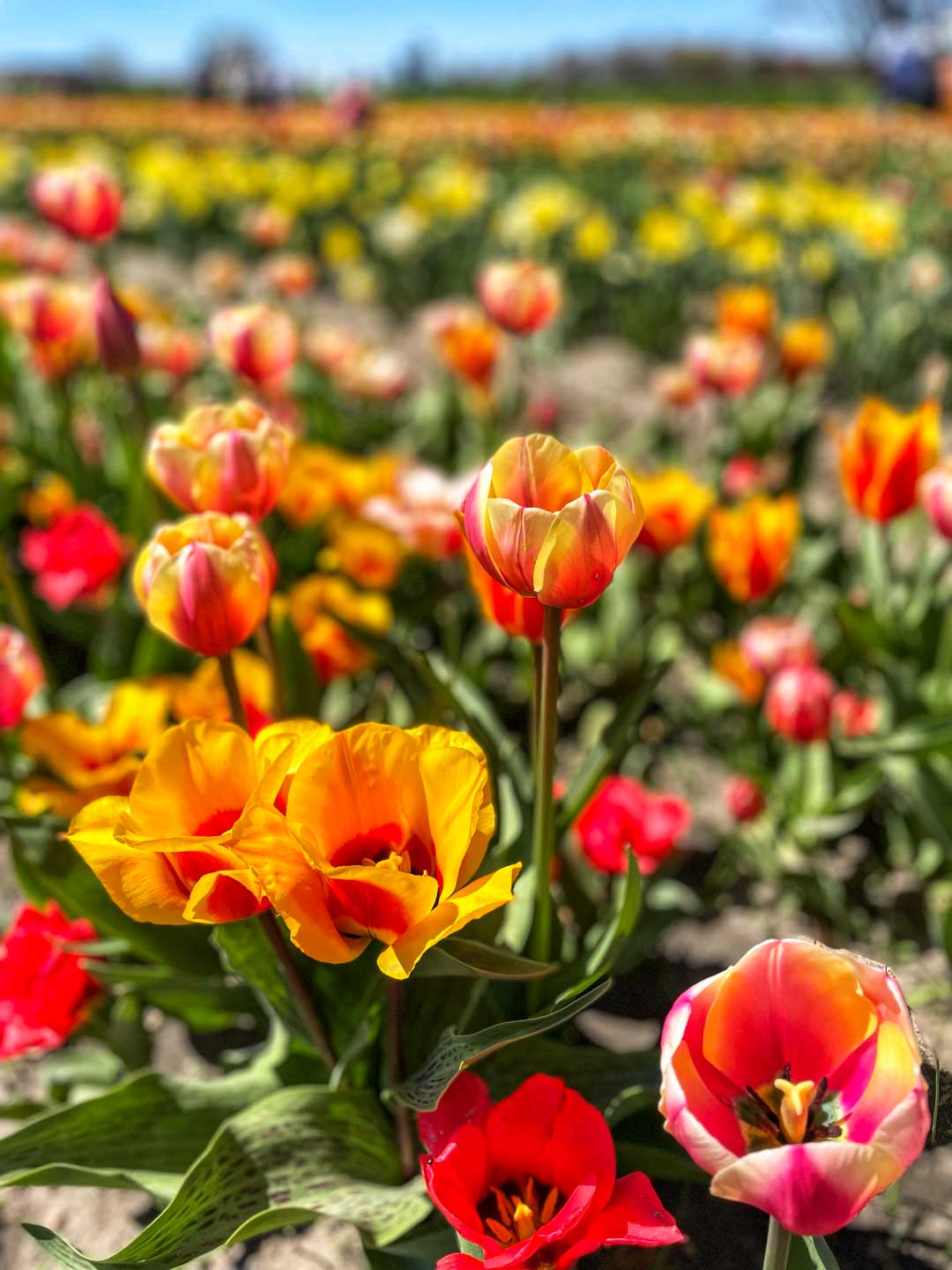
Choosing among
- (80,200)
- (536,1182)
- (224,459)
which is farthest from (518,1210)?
(80,200)

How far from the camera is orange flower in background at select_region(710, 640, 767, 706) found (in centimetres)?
205

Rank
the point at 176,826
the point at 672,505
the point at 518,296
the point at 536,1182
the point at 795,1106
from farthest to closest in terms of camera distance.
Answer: the point at 518,296, the point at 672,505, the point at 536,1182, the point at 176,826, the point at 795,1106

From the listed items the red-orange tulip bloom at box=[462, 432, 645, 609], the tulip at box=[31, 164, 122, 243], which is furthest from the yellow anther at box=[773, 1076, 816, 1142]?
the tulip at box=[31, 164, 122, 243]

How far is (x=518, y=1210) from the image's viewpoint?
0.94 metres

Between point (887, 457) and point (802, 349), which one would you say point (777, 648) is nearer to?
point (887, 457)

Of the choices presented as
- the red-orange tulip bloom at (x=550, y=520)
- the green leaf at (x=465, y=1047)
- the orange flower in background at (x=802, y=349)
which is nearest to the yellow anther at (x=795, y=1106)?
the green leaf at (x=465, y=1047)

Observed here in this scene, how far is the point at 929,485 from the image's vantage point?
1.79m

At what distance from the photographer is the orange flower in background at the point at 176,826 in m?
0.89

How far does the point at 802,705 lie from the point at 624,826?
45cm

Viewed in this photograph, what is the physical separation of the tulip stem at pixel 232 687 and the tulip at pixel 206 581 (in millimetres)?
41

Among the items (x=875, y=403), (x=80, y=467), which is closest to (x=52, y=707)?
(x=80, y=467)

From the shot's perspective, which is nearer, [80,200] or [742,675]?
[742,675]

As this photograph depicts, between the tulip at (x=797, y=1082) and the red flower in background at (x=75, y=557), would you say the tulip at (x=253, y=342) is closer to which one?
the red flower in background at (x=75, y=557)

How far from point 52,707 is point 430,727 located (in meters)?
1.18
